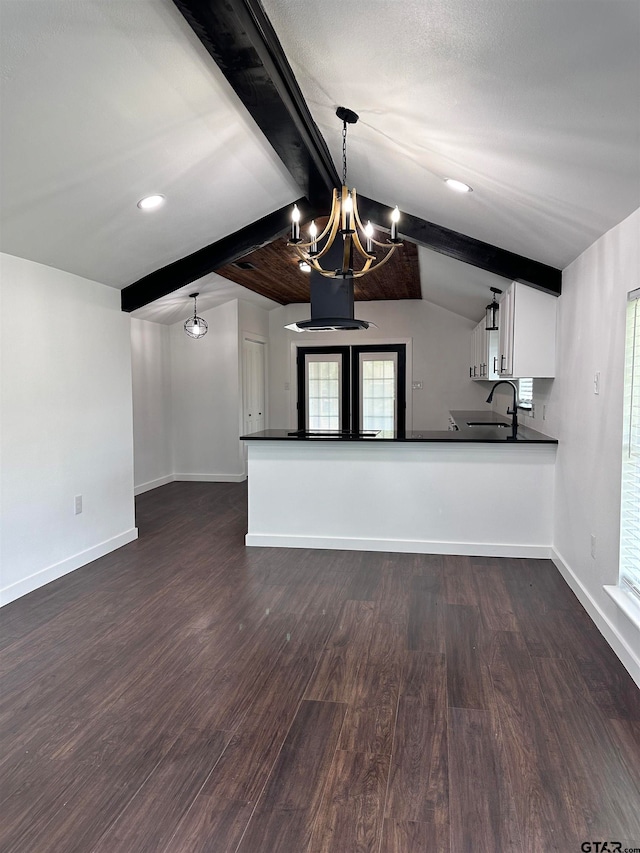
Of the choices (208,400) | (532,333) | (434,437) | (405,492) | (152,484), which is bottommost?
(152,484)

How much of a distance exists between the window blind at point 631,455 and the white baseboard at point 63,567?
3.55 meters

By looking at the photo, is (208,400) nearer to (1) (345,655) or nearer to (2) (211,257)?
(2) (211,257)

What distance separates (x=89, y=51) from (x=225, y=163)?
124 centimetres

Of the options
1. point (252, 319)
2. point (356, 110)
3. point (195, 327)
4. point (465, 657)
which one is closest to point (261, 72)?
point (356, 110)

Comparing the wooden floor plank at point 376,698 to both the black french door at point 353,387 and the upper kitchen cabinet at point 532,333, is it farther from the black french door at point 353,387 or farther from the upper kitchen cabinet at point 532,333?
the black french door at point 353,387

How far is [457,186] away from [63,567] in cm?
362

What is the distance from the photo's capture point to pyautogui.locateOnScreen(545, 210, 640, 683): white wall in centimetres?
277

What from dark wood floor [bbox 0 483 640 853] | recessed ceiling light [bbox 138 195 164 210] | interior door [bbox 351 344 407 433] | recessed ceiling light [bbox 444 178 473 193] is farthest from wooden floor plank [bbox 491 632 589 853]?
interior door [bbox 351 344 407 433]

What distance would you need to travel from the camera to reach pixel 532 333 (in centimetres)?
421

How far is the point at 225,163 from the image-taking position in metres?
3.30

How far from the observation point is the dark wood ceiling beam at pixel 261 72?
6.55 feet

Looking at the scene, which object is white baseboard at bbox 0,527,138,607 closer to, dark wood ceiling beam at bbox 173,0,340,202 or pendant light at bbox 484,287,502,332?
dark wood ceiling beam at bbox 173,0,340,202

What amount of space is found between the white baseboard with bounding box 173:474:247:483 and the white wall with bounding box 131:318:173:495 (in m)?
0.15

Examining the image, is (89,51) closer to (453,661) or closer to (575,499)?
(453,661)
